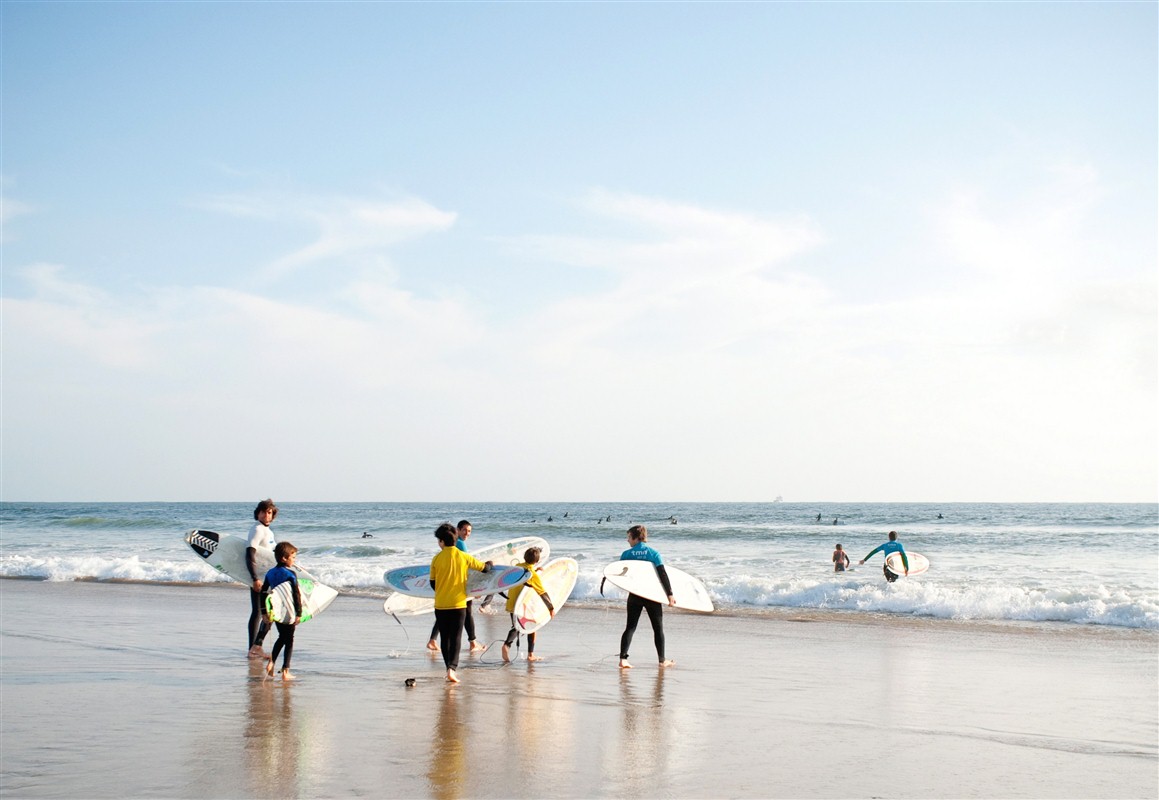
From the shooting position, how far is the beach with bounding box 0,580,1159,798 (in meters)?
6.18

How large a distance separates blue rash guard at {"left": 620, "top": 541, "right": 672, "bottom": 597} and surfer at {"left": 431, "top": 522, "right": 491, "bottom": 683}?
Answer: 2.11 meters

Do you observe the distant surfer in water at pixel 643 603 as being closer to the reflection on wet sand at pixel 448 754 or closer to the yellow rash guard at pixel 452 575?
the yellow rash guard at pixel 452 575

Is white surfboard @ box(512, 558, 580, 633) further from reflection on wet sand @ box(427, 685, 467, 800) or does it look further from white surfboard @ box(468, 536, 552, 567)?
reflection on wet sand @ box(427, 685, 467, 800)

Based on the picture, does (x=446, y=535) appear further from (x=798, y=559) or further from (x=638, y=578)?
(x=798, y=559)

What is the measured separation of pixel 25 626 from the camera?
13.6 metres

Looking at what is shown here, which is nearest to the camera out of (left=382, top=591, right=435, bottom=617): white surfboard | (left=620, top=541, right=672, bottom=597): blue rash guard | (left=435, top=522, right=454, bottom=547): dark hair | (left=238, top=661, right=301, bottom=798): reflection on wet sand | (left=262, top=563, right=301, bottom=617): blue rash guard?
(left=238, top=661, right=301, bottom=798): reflection on wet sand

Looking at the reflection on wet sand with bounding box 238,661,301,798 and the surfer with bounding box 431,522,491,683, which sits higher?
the surfer with bounding box 431,522,491,683

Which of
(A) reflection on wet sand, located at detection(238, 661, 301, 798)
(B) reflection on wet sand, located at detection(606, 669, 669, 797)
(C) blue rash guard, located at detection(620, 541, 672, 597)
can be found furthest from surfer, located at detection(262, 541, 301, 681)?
(C) blue rash guard, located at detection(620, 541, 672, 597)

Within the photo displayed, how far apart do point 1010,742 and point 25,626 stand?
1302cm

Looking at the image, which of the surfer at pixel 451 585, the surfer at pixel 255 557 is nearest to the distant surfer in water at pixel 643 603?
the surfer at pixel 451 585

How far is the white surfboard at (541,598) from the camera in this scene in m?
11.1

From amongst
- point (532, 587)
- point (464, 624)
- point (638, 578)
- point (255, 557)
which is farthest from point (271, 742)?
point (638, 578)

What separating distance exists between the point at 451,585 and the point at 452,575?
0.34 ft

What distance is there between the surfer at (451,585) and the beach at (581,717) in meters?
0.52
